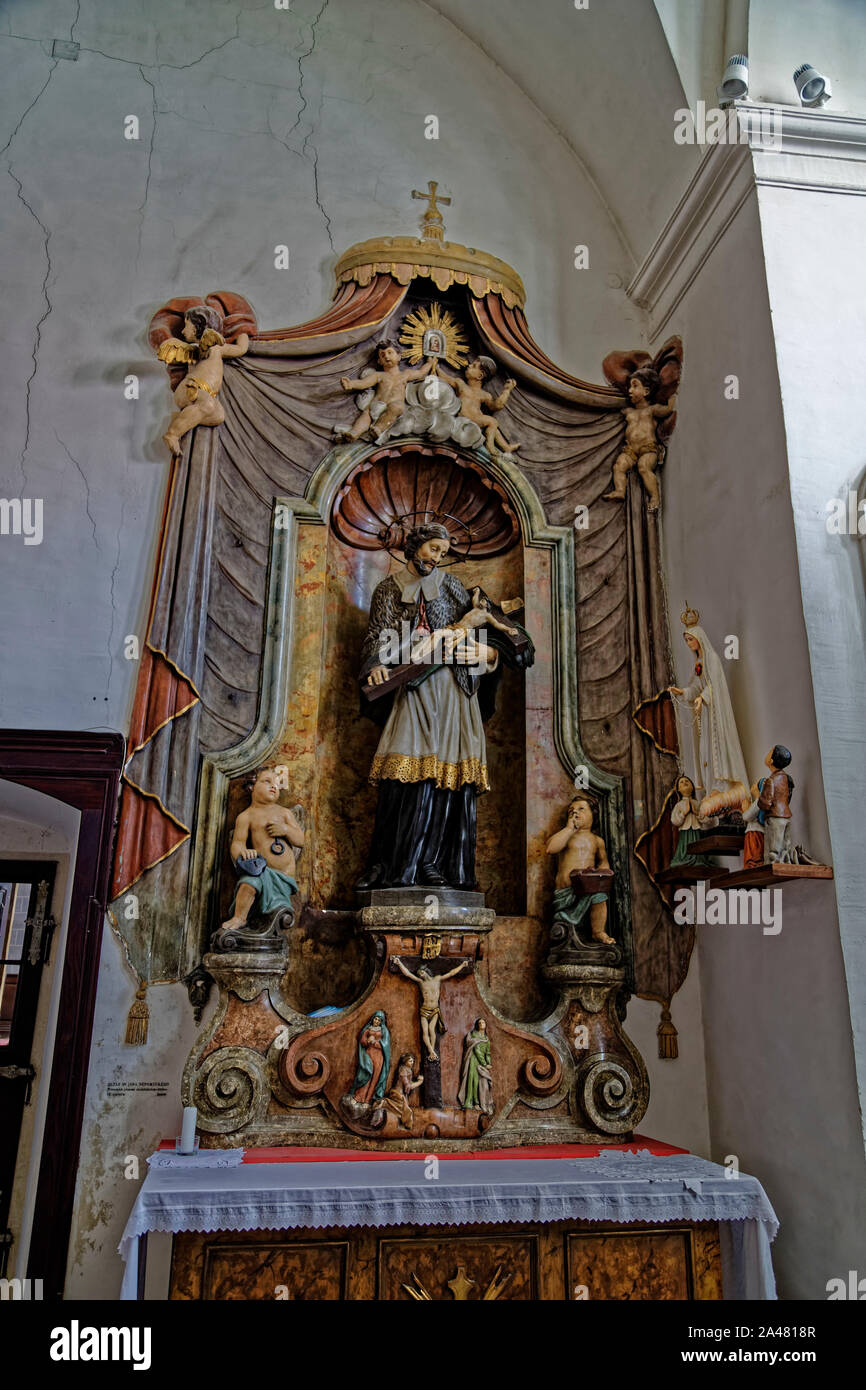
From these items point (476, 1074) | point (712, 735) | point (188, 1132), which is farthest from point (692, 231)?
point (188, 1132)

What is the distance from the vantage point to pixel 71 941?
4.30m

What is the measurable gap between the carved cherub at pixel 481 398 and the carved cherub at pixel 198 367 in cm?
118

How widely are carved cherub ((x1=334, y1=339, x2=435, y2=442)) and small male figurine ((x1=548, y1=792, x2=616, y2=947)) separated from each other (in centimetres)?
217

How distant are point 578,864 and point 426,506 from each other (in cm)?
218

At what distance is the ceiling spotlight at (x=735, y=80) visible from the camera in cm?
463

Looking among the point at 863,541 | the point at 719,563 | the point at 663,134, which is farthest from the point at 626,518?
the point at 663,134

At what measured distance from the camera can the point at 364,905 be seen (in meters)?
4.53

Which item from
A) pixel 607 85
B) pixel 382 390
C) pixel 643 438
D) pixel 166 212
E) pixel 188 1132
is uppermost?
pixel 607 85

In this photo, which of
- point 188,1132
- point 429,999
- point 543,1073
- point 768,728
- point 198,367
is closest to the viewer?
point 188,1132

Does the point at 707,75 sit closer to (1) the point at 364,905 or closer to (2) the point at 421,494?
(2) the point at 421,494

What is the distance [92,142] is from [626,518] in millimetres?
3556

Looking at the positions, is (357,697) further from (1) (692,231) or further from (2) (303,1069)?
(1) (692,231)

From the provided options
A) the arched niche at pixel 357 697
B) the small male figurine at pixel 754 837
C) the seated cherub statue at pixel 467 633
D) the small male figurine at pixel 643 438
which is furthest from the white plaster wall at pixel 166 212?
the small male figurine at pixel 754 837

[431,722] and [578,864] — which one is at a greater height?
[431,722]
